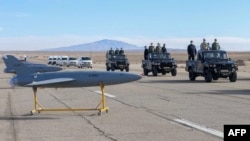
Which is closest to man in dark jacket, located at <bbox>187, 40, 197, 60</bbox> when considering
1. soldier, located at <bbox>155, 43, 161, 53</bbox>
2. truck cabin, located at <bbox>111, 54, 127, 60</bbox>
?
soldier, located at <bbox>155, 43, 161, 53</bbox>

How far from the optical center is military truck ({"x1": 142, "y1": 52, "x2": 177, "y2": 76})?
40.9m

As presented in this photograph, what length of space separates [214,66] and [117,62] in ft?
74.6

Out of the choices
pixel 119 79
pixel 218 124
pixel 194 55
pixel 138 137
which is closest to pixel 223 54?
pixel 194 55

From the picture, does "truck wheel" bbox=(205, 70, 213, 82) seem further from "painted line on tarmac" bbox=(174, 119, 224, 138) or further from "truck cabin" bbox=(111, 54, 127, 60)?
"truck cabin" bbox=(111, 54, 127, 60)

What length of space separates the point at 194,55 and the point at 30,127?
977 inches

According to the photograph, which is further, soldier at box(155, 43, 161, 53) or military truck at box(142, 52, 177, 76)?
soldier at box(155, 43, 161, 53)

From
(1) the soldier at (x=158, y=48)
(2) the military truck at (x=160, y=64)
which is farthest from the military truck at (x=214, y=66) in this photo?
(1) the soldier at (x=158, y=48)

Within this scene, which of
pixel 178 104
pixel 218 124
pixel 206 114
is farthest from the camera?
pixel 178 104

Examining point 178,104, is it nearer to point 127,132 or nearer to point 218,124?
point 218,124

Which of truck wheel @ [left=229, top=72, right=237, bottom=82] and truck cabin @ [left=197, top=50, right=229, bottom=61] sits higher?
truck cabin @ [left=197, top=50, right=229, bottom=61]

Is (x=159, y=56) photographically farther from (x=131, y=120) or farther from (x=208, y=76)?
(x=131, y=120)

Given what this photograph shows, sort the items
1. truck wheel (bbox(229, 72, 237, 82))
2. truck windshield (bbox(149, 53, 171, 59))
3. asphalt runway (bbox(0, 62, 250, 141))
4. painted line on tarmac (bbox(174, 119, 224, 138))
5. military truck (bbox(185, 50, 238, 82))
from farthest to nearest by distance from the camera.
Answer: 1. truck windshield (bbox(149, 53, 171, 59))
2. truck wheel (bbox(229, 72, 237, 82))
3. military truck (bbox(185, 50, 238, 82))
4. asphalt runway (bbox(0, 62, 250, 141))
5. painted line on tarmac (bbox(174, 119, 224, 138))

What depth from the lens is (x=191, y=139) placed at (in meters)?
10.3

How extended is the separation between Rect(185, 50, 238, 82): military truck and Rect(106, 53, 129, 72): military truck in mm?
20196
